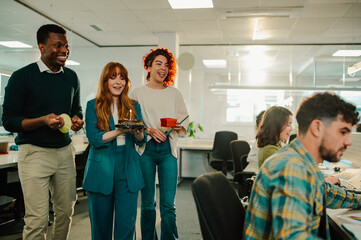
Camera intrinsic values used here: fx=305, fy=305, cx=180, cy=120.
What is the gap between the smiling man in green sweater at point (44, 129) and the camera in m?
1.82

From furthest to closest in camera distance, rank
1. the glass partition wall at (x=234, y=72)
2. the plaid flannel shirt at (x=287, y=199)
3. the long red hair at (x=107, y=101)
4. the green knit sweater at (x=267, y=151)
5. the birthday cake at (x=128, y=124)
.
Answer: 1. the glass partition wall at (x=234, y=72)
2. the green knit sweater at (x=267, y=151)
3. the long red hair at (x=107, y=101)
4. the birthday cake at (x=128, y=124)
5. the plaid flannel shirt at (x=287, y=199)

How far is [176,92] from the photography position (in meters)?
2.49

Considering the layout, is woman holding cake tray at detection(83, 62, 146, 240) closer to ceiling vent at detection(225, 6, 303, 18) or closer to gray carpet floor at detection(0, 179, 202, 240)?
gray carpet floor at detection(0, 179, 202, 240)

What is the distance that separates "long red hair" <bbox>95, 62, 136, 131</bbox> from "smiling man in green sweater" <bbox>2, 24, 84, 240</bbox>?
8.3 inches

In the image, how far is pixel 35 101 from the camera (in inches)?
75.0

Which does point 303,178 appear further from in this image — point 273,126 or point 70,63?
point 70,63

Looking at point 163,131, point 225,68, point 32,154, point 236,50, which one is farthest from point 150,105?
point 225,68

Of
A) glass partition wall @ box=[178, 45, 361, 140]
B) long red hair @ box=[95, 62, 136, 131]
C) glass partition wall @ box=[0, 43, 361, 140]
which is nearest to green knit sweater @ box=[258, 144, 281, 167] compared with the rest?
long red hair @ box=[95, 62, 136, 131]

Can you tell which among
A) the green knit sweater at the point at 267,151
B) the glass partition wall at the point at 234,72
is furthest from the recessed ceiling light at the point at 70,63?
the green knit sweater at the point at 267,151

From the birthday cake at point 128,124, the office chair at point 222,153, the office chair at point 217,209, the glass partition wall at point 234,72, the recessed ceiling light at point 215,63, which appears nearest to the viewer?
the office chair at point 217,209

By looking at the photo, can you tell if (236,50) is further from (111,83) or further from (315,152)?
(315,152)

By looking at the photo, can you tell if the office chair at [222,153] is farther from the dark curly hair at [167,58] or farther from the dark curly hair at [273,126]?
the dark curly hair at [167,58]

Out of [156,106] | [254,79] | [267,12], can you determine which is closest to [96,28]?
[267,12]

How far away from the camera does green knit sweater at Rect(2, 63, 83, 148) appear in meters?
1.83
